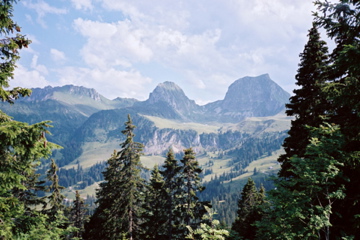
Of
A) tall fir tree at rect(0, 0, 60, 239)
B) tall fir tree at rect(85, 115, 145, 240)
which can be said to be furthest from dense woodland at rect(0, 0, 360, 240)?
tall fir tree at rect(85, 115, 145, 240)

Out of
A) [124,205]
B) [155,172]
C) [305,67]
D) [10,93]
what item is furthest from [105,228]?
[305,67]

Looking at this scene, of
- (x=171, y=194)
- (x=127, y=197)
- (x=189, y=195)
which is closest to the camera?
(x=189, y=195)

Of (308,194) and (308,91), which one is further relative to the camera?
(308,91)

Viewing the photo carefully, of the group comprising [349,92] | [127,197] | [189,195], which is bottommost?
[127,197]

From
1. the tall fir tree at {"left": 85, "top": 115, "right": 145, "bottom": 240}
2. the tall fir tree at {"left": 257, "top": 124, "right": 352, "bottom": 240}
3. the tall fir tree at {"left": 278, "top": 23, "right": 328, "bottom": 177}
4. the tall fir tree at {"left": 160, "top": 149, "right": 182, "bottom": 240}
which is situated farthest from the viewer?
the tall fir tree at {"left": 85, "top": 115, "right": 145, "bottom": 240}

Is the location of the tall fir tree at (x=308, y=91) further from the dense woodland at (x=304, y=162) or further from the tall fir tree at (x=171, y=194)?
the tall fir tree at (x=171, y=194)

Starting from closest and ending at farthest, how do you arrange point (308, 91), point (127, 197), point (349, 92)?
point (349, 92)
point (308, 91)
point (127, 197)

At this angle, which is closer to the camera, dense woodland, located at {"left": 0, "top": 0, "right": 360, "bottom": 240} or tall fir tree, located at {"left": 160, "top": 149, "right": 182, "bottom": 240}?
dense woodland, located at {"left": 0, "top": 0, "right": 360, "bottom": 240}

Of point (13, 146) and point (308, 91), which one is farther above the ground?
point (308, 91)

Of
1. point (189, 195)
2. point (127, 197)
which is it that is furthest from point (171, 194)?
point (127, 197)

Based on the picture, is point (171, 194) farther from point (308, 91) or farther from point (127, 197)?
point (308, 91)

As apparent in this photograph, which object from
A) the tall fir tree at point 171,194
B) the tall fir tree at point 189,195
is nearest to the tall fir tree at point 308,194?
the tall fir tree at point 189,195

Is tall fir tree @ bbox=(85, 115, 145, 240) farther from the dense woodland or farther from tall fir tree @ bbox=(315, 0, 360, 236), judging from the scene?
tall fir tree @ bbox=(315, 0, 360, 236)

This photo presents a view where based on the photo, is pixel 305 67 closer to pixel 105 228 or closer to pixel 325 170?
pixel 325 170
